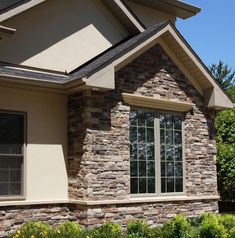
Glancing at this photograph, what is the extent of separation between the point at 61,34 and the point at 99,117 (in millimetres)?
2490

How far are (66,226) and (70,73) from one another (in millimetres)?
4089

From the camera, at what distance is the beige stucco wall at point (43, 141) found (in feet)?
36.1

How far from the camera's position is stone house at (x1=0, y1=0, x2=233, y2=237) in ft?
36.0

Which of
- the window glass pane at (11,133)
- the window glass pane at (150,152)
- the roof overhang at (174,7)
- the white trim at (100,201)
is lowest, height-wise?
the white trim at (100,201)

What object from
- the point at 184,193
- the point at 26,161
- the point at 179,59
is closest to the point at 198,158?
the point at 184,193

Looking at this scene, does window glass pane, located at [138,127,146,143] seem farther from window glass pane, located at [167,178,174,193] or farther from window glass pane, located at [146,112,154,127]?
window glass pane, located at [167,178,174,193]

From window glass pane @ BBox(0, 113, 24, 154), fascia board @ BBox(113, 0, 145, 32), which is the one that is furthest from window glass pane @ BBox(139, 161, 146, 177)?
fascia board @ BBox(113, 0, 145, 32)

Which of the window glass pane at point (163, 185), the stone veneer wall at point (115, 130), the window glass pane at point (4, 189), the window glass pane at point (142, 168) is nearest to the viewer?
the window glass pane at point (4, 189)

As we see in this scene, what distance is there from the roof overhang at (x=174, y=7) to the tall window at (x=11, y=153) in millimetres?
6770

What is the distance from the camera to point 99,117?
11562 millimetres

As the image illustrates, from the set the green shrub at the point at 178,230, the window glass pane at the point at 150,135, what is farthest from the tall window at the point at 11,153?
the green shrub at the point at 178,230

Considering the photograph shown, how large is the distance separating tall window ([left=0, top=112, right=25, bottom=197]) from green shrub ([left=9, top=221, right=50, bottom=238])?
38.3 inches

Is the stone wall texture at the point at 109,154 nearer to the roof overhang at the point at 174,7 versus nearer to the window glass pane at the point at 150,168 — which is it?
the window glass pane at the point at 150,168

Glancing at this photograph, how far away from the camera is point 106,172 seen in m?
11.5
